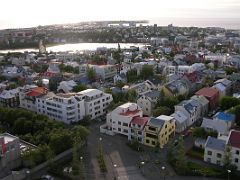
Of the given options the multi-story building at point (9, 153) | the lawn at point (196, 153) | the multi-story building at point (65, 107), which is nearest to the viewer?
the multi-story building at point (9, 153)

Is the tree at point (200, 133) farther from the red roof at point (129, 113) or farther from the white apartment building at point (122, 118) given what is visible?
the red roof at point (129, 113)

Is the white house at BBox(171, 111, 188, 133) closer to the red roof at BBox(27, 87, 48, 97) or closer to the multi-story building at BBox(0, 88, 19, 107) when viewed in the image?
the red roof at BBox(27, 87, 48, 97)

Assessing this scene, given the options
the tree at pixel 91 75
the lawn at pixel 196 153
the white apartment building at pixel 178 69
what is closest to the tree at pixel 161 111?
the lawn at pixel 196 153

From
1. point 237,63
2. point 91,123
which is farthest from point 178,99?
Answer: point 237,63

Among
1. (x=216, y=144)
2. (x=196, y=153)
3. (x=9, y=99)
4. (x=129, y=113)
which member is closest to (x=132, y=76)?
(x=9, y=99)

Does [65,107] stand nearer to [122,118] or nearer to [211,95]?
[122,118]

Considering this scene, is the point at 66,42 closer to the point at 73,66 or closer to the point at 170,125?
the point at 73,66
